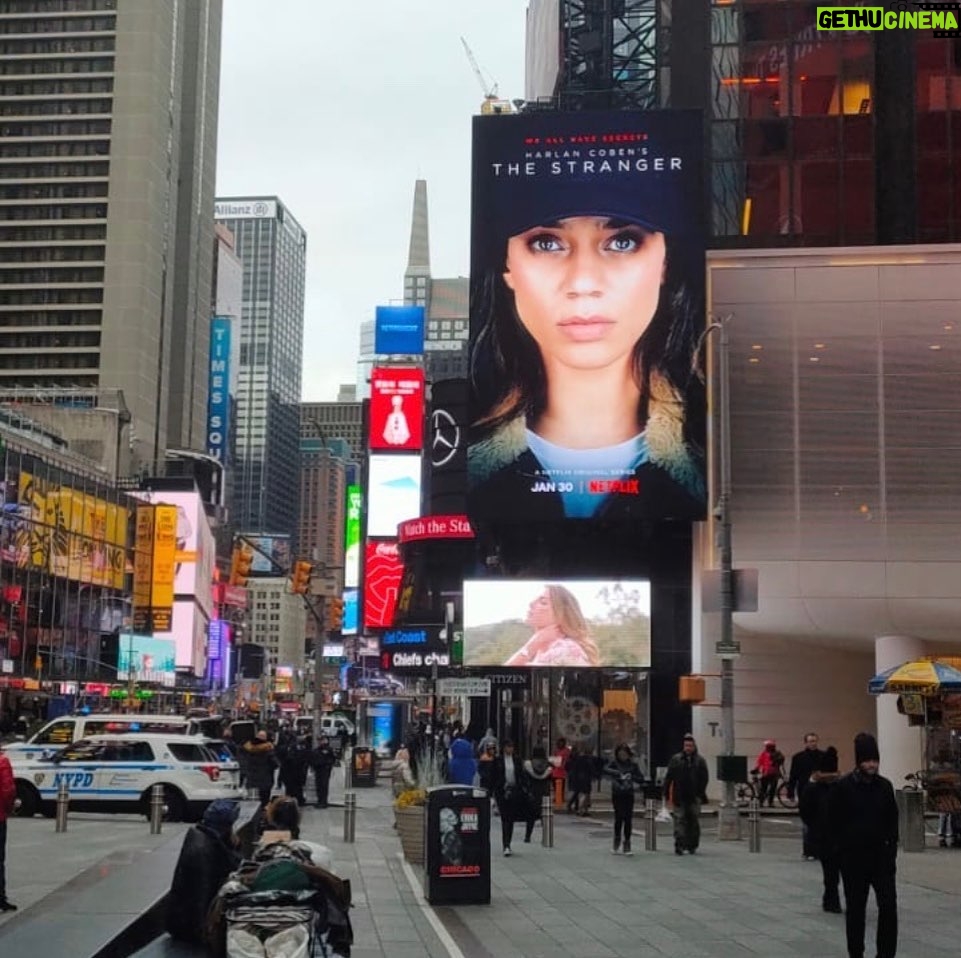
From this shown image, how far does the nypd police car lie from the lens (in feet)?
91.5

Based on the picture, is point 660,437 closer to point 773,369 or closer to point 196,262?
point 773,369

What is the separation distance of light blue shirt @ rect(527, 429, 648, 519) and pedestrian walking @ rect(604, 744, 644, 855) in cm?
1986

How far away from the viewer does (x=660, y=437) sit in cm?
4378

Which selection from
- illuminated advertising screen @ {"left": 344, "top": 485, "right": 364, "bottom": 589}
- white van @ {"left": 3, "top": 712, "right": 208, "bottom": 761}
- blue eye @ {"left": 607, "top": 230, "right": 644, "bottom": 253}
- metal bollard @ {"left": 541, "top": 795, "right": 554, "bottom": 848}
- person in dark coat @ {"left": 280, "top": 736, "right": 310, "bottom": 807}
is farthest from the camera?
illuminated advertising screen @ {"left": 344, "top": 485, "right": 364, "bottom": 589}

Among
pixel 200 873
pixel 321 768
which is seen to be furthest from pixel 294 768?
pixel 200 873

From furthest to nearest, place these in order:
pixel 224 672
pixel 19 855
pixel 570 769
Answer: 1. pixel 224 672
2. pixel 570 769
3. pixel 19 855

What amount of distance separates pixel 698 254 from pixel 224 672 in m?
124

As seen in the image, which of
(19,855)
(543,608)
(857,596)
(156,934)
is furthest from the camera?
(543,608)

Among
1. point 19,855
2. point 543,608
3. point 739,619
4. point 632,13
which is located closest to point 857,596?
point 739,619

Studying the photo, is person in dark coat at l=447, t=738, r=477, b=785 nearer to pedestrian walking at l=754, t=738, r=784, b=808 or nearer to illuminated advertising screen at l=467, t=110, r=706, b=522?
pedestrian walking at l=754, t=738, r=784, b=808

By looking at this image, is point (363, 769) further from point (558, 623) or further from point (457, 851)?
point (457, 851)

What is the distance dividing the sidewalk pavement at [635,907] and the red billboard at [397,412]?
58.7 m

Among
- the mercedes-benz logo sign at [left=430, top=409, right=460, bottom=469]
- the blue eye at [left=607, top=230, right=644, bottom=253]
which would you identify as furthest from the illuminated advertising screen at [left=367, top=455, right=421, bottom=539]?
the blue eye at [left=607, top=230, right=644, bottom=253]

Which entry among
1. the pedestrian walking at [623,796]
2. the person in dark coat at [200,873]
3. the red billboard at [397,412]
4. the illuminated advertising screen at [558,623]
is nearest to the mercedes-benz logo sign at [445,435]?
the red billboard at [397,412]
